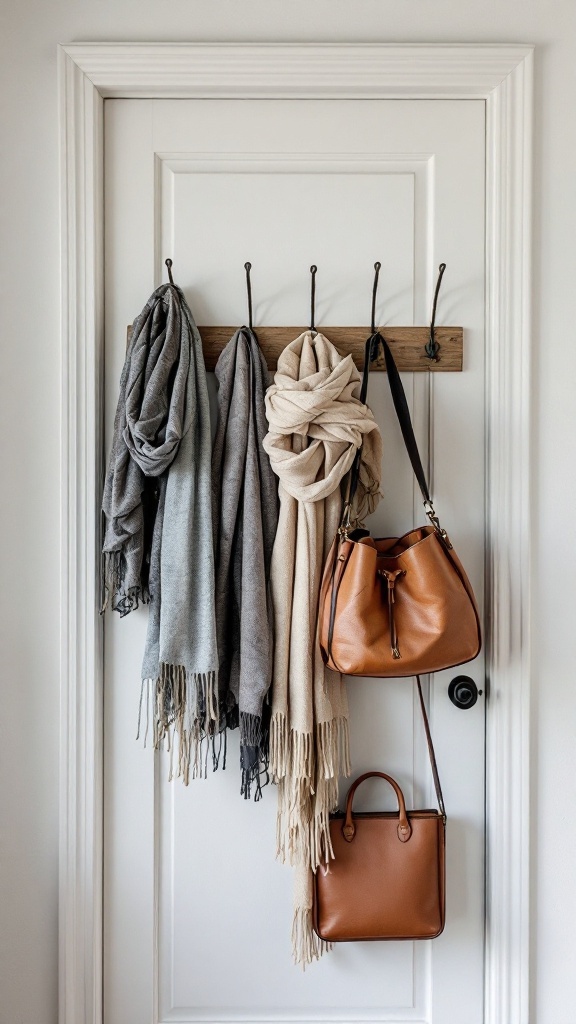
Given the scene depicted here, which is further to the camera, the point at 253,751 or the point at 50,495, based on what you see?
the point at 50,495

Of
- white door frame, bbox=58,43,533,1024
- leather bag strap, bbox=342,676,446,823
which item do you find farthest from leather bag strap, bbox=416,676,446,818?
white door frame, bbox=58,43,533,1024

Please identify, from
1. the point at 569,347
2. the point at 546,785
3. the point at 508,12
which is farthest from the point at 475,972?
the point at 508,12

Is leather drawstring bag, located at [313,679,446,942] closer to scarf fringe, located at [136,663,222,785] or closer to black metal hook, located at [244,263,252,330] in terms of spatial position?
scarf fringe, located at [136,663,222,785]

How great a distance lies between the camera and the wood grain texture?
47.1 inches

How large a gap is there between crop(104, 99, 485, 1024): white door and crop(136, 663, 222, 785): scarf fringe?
A: 0.07 metres

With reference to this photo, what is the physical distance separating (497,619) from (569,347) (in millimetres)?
526

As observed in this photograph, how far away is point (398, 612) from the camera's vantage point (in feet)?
3.46

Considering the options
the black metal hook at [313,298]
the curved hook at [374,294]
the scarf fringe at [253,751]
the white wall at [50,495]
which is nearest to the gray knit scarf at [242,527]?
the scarf fringe at [253,751]

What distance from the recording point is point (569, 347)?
121cm

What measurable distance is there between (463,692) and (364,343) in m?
0.67

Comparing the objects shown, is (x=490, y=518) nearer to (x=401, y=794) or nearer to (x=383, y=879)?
(x=401, y=794)

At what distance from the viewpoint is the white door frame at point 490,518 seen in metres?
1.18

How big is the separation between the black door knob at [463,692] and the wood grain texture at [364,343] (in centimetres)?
58

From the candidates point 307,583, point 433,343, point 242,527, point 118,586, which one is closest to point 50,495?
Result: point 118,586
